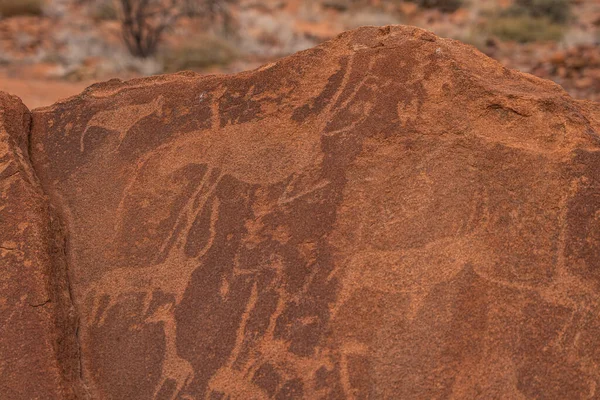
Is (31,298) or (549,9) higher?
(549,9)

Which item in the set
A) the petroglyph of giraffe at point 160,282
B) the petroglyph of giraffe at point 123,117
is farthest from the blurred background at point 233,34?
the petroglyph of giraffe at point 160,282

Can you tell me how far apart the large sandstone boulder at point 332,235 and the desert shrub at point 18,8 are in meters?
8.35

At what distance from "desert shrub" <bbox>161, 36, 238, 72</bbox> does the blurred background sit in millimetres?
12

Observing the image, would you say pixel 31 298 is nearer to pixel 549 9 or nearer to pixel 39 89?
pixel 39 89

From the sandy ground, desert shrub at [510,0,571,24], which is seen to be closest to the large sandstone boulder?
the sandy ground

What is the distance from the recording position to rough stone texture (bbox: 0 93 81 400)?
2.02 m

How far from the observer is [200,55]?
8.18 metres

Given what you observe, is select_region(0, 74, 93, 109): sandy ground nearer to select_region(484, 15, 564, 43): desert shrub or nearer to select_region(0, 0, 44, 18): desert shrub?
select_region(0, 0, 44, 18): desert shrub

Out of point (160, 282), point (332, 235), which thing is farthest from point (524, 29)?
point (160, 282)

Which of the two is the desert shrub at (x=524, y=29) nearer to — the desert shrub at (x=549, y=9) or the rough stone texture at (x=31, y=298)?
the desert shrub at (x=549, y=9)

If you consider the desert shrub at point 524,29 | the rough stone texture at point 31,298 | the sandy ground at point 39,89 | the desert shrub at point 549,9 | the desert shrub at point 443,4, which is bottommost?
the rough stone texture at point 31,298

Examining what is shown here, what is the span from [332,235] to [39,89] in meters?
5.24

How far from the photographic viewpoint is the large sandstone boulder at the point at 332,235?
1.95 m

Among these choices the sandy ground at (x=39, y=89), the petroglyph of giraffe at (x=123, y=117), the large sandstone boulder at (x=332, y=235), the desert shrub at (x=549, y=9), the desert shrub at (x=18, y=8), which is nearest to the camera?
the large sandstone boulder at (x=332, y=235)
